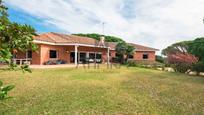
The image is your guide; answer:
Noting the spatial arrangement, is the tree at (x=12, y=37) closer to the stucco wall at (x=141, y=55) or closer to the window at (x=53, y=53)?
the window at (x=53, y=53)

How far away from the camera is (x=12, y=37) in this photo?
8.87 feet

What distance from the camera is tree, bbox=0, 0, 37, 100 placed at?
2.48 metres

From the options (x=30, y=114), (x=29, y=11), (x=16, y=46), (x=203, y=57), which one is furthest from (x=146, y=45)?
(x=16, y=46)

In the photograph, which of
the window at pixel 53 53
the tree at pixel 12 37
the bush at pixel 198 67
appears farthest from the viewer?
the window at pixel 53 53

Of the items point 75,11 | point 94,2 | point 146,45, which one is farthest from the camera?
point 146,45

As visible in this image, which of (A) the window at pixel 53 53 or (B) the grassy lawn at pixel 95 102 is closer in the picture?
(B) the grassy lawn at pixel 95 102

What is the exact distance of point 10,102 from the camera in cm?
925

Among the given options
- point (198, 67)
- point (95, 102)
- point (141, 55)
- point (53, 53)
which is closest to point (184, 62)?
point (198, 67)

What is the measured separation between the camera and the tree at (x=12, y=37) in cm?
248

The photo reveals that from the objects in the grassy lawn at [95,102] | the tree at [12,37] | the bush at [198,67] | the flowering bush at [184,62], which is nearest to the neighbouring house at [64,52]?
the flowering bush at [184,62]

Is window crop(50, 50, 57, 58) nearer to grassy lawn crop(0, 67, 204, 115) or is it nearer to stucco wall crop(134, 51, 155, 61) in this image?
grassy lawn crop(0, 67, 204, 115)

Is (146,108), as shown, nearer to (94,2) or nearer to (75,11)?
(94,2)

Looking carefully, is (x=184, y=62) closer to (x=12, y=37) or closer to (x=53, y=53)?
(x=53, y=53)

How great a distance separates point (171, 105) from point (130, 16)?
25.3m
